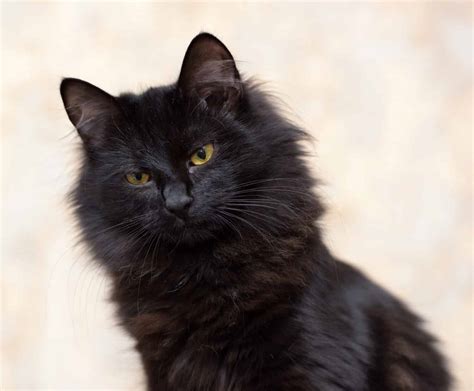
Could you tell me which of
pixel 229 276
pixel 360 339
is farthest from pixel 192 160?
pixel 360 339

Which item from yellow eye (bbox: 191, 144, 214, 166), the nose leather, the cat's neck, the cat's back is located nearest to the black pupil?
yellow eye (bbox: 191, 144, 214, 166)

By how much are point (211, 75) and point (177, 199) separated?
49 centimetres

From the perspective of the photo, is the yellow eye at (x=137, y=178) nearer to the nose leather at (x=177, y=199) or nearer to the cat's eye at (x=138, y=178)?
→ the cat's eye at (x=138, y=178)

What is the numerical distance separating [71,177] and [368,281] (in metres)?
1.29

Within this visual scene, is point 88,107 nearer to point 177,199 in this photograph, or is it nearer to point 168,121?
point 168,121

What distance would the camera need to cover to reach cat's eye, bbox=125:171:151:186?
261cm

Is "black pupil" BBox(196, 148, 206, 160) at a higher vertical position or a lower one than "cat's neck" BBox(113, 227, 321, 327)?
higher

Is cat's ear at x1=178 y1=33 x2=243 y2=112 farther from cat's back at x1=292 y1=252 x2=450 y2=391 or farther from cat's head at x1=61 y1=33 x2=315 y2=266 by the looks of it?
cat's back at x1=292 y1=252 x2=450 y2=391

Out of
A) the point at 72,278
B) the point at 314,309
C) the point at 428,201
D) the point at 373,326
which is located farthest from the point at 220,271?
the point at 428,201

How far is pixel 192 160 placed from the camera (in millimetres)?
2561

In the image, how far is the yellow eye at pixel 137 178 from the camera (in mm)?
2611

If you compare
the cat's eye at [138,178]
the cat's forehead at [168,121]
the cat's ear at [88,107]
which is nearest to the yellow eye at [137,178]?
the cat's eye at [138,178]

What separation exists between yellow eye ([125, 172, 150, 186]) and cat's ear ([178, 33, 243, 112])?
32 centimetres

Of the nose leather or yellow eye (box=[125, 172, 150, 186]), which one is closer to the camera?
the nose leather
